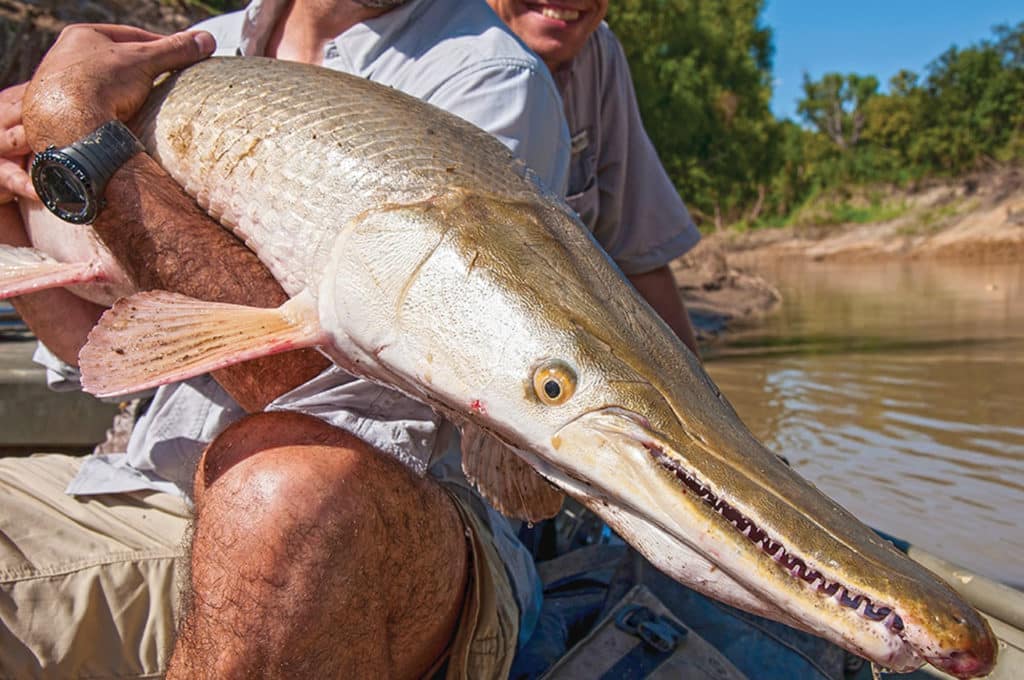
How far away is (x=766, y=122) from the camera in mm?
27969

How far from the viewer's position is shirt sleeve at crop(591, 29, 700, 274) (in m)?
3.37

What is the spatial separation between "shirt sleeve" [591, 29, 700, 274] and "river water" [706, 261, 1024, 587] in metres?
1.33

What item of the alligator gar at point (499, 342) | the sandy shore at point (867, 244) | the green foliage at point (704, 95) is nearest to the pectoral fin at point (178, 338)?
the alligator gar at point (499, 342)

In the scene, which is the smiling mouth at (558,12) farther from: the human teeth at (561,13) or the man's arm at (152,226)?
the man's arm at (152,226)

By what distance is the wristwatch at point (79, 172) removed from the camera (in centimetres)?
167

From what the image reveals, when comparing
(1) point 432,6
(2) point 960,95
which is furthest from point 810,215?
(1) point 432,6

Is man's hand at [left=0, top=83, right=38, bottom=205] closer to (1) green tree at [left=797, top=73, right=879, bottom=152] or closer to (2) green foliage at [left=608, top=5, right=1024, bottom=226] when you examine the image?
(2) green foliage at [left=608, top=5, right=1024, bottom=226]

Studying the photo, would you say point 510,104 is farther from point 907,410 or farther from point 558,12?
point 907,410

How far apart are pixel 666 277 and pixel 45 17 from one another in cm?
695

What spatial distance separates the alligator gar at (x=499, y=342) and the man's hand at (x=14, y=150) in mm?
457

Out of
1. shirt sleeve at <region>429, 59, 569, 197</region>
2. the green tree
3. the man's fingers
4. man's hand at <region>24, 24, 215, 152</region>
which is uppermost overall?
the green tree

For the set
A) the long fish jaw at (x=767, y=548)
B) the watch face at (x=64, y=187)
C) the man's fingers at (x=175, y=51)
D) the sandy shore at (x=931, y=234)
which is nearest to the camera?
the long fish jaw at (x=767, y=548)

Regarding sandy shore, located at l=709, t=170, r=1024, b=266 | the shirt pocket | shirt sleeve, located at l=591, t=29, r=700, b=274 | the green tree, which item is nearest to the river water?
shirt sleeve, located at l=591, t=29, r=700, b=274

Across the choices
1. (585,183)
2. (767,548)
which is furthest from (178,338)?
(585,183)
